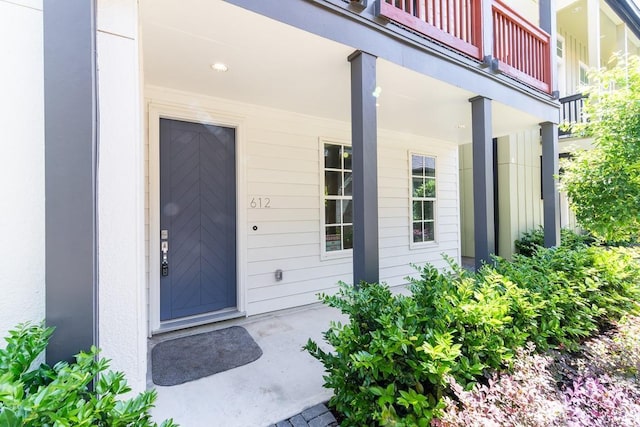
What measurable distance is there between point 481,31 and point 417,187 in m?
2.78

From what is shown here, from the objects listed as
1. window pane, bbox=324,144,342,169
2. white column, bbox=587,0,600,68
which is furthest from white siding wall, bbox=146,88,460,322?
white column, bbox=587,0,600,68

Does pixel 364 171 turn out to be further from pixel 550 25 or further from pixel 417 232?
pixel 550 25

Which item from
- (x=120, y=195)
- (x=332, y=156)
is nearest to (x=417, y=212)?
(x=332, y=156)

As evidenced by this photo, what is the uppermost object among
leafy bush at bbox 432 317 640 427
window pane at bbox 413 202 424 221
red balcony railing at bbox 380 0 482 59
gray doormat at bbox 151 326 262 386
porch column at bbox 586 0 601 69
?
porch column at bbox 586 0 601 69

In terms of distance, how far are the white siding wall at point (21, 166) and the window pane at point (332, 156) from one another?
339 cm

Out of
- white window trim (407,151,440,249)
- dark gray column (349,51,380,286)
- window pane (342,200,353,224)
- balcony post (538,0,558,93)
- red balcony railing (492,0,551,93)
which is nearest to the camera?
dark gray column (349,51,380,286)

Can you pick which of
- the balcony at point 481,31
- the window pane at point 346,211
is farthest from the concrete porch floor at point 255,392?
the balcony at point 481,31

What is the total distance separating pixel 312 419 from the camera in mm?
1975

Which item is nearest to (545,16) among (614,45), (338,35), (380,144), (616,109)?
(616,109)

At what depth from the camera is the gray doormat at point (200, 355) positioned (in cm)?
252

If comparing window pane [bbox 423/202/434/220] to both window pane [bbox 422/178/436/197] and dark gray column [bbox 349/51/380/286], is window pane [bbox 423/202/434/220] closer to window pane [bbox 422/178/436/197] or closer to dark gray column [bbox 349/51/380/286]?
window pane [bbox 422/178/436/197]

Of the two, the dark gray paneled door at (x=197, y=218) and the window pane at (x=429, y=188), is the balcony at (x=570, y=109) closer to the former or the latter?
the window pane at (x=429, y=188)

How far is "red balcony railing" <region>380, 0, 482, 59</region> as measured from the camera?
8.91 ft

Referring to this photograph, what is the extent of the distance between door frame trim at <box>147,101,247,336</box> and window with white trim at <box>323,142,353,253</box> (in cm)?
130
